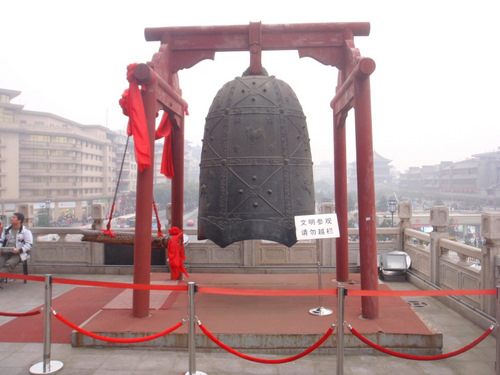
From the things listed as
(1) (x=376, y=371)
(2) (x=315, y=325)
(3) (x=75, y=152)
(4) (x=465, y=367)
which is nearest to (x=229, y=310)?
(2) (x=315, y=325)

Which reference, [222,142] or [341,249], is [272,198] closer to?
[222,142]

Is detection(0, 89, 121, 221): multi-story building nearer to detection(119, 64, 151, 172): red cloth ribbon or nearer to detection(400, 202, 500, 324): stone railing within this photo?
detection(119, 64, 151, 172): red cloth ribbon

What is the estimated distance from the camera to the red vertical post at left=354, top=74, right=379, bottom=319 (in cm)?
427

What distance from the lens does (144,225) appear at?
4.33 metres

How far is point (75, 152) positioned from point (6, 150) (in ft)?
21.3

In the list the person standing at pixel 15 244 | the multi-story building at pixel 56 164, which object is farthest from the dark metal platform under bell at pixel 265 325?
the multi-story building at pixel 56 164

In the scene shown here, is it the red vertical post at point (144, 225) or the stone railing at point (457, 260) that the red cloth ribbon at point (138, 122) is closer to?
the red vertical post at point (144, 225)

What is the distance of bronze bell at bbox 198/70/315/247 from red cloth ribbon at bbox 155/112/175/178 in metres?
1.37

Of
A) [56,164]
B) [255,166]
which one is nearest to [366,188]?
[255,166]

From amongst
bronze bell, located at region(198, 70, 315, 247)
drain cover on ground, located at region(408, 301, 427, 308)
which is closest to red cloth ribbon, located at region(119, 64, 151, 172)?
bronze bell, located at region(198, 70, 315, 247)

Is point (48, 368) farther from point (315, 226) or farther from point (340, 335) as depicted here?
point (315, 226)

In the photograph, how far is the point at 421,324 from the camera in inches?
161

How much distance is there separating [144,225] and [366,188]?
2.65m

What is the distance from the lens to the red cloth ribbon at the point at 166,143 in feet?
18.9
